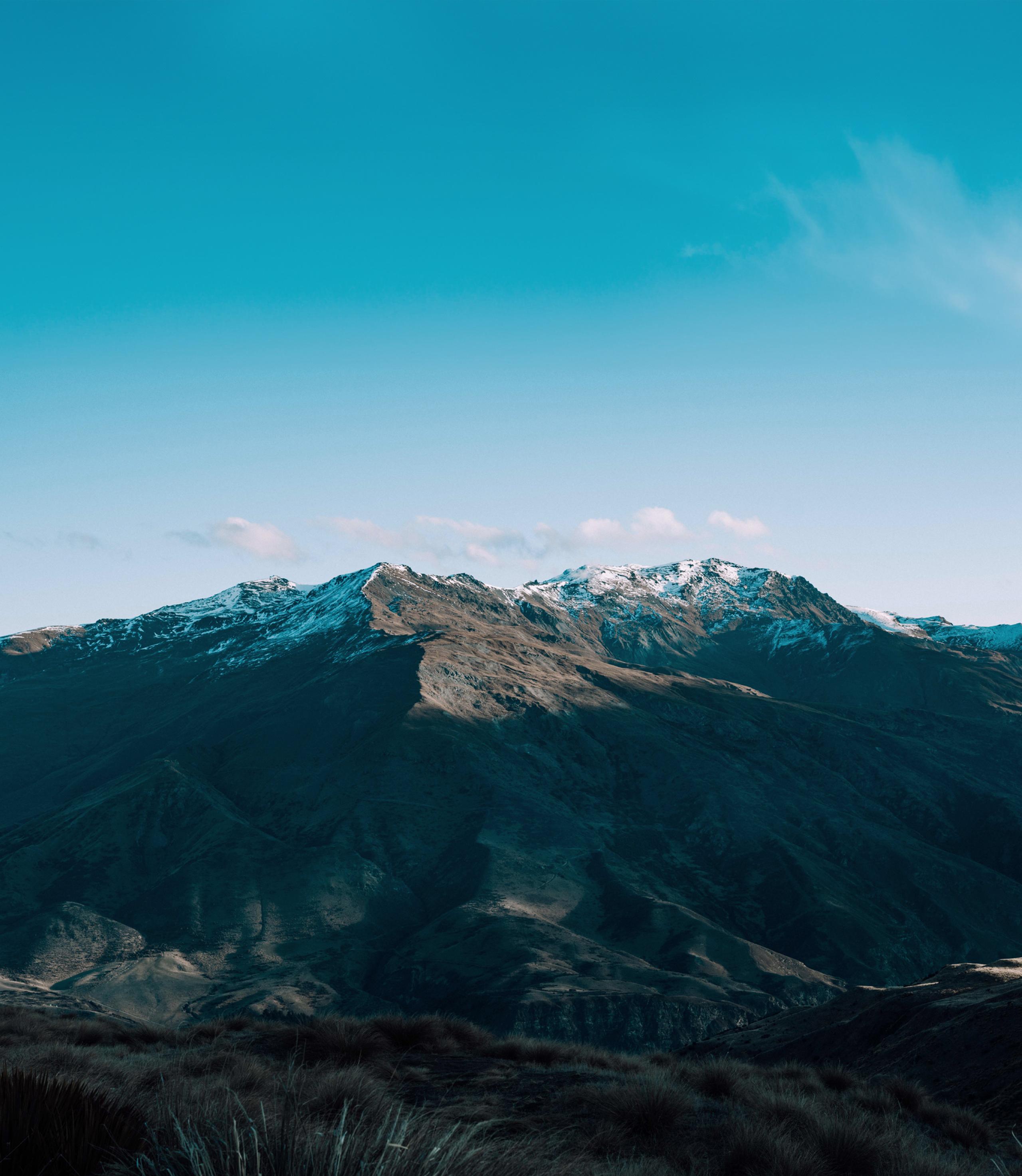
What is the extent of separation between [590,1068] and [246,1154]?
1196 centimetres

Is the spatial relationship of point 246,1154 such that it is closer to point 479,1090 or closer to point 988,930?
point 479,1090

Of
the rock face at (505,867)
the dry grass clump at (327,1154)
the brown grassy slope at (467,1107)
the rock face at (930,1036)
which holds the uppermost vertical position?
the dry grass clump at (327,1154)

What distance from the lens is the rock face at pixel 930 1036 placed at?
802 inches

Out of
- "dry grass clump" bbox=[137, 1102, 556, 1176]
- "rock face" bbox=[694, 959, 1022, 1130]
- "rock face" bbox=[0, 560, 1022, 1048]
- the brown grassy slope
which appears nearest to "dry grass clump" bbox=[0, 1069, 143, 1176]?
the brown grassy slope

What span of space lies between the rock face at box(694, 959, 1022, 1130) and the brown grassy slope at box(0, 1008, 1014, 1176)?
581cm

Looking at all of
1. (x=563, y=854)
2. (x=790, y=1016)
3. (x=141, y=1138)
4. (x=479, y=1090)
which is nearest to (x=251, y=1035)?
(x=479, y=1090)

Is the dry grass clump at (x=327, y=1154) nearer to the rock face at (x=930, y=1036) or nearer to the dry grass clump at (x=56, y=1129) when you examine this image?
the dry grass clump at (x=56, y=1129)

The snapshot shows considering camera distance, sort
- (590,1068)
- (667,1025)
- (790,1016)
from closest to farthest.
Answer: (590,1068) → (790,1016) → (667,1025)

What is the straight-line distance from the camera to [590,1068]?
15.6 m

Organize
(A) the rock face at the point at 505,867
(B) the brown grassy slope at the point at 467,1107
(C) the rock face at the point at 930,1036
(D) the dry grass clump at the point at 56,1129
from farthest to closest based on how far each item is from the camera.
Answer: (A) the rock face at the point at 505,867 → (C) the rock face at the point at 930,1036 → (B) the brown grassy slope at the point at 467,1107 → (D) the dry grass clump at the point at 56,1129

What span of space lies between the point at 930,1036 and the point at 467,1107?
20.2 metres

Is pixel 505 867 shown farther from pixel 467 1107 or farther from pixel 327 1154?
pixel 327 1154

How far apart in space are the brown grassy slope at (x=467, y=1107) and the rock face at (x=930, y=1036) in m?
5.81

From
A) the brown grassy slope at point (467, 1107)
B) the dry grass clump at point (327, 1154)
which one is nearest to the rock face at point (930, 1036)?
the brown grassy slope at point (467, 1107)
